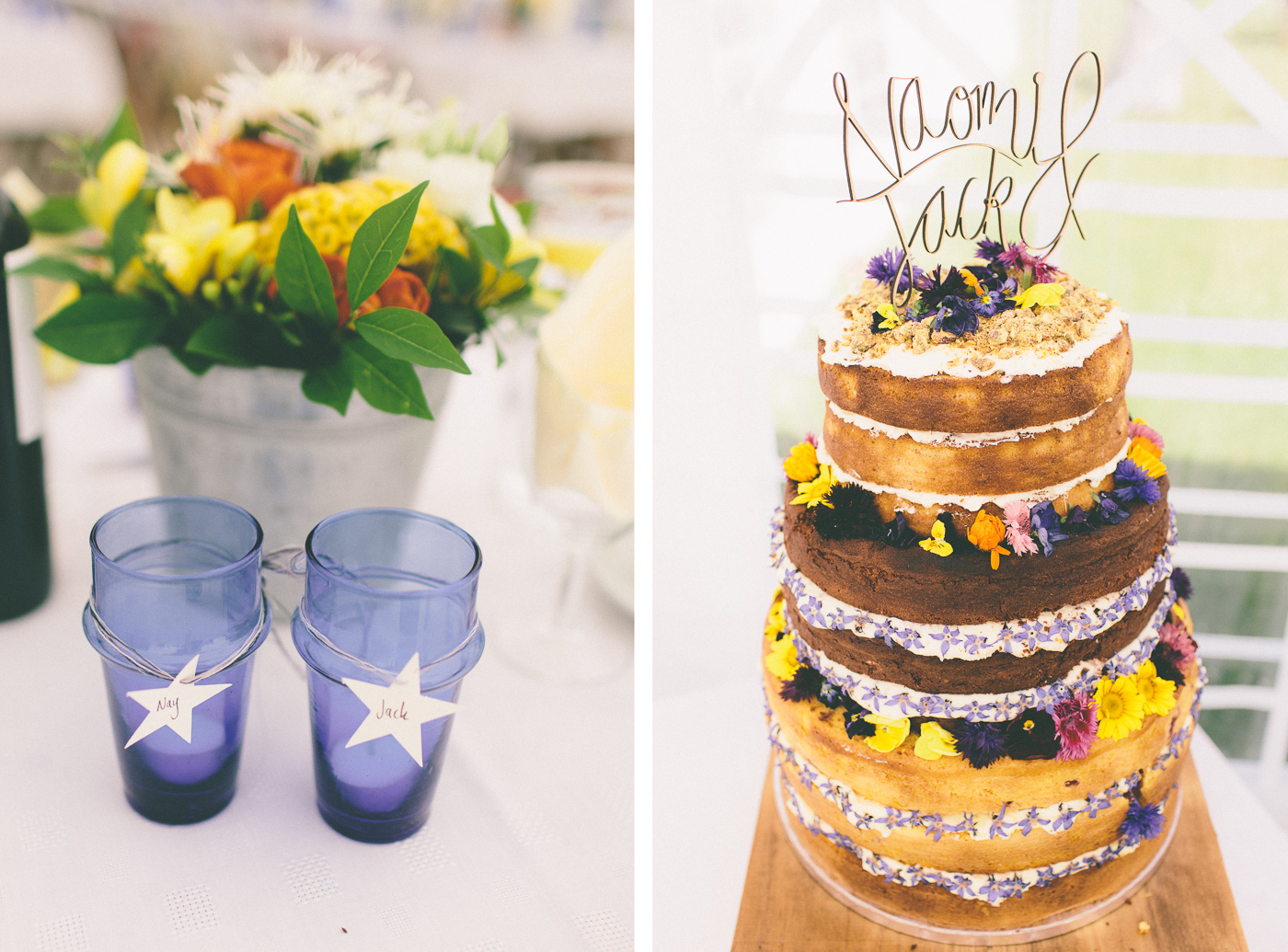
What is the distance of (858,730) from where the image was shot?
106 centimetres

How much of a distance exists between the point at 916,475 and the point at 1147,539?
25 cm

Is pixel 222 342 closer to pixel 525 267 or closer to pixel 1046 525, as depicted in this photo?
pixel 525 267

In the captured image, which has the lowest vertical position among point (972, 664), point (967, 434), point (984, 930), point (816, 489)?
point (984, 930)

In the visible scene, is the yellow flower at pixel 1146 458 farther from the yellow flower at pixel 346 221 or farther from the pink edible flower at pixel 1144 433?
the yellow flower at pixel 346 221

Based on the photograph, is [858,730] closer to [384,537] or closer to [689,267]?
[384,537]

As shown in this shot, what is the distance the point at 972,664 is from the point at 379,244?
0.65 metres

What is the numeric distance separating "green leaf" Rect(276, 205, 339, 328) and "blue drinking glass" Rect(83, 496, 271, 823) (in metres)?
0.18

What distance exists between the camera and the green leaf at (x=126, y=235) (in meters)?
1.00

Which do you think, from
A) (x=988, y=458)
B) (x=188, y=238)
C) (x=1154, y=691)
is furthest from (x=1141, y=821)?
(x=188, y=238)

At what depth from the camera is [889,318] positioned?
98 cm

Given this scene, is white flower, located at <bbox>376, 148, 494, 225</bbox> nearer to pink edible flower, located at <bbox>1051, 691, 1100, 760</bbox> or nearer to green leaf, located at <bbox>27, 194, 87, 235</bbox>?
green leaf, located at <bbox>27, 194, 87, 235</bbox>

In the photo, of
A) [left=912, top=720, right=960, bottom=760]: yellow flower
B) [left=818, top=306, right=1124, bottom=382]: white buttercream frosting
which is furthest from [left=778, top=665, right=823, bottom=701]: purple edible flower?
[left=818, top=306, right=1124, bottom=382]: white buttercream frosting

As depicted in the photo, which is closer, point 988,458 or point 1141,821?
point 988,458

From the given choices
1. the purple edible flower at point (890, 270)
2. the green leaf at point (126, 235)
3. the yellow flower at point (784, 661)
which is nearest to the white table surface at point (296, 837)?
the yellow flower at point (784, 661)
